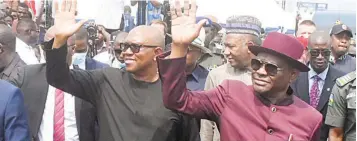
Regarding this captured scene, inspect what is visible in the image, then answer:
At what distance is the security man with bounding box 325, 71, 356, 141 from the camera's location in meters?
4.81

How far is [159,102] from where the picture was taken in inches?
149

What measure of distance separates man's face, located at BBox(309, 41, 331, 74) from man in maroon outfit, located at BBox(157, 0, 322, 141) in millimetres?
2295

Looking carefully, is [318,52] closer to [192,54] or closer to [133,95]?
[192,54]

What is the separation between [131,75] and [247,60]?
1330mm

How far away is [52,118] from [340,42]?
442cm

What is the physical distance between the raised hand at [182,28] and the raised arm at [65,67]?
63 centimetres

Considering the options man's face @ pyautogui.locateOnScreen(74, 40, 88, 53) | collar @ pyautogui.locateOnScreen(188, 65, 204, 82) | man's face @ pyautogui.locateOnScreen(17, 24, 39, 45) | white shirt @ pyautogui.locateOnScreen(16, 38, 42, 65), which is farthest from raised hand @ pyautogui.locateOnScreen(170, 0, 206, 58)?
man's face @ pyautogui.locateOnScreen(17, 24, 39, 45)

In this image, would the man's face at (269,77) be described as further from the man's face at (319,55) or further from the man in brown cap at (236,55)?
the man's face at (319,55)

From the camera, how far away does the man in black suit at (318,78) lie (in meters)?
5.74

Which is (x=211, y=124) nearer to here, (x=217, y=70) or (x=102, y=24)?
(x=217, y=70)

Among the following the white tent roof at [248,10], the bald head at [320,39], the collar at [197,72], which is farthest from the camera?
the white tent roof at [248,10]

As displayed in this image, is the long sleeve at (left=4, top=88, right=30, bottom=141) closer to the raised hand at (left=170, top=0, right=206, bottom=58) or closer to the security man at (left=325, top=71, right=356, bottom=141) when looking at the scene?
the raised hand at (left=170, top=0, right=206, bottom=58)

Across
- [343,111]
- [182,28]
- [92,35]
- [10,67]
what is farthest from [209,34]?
[182,28]

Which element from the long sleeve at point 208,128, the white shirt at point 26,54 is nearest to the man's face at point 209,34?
the white shirt at point 26,54
